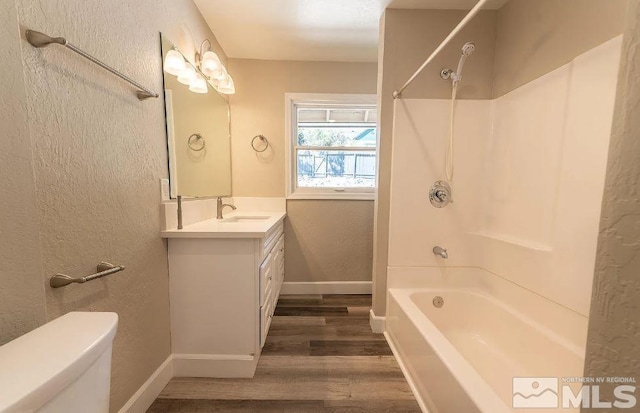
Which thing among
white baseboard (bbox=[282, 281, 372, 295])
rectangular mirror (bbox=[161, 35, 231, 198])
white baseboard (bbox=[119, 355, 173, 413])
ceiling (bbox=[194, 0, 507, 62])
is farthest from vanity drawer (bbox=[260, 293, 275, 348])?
ceiling (bbox=[194, 0, 507, 62])

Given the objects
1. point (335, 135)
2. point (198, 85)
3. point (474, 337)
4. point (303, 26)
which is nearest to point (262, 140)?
point (335, 135)

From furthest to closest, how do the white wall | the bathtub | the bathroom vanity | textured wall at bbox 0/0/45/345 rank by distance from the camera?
the bathroom vanity → the white wall → the bathtub → textured wall at bbox 0/0/45/345

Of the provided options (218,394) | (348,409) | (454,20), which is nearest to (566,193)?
(454,20)

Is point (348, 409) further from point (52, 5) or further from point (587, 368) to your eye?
point (52, 5)

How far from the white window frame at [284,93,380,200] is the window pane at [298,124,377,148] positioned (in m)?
0.12

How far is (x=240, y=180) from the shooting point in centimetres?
254

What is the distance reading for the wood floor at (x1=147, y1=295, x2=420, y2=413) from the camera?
4.27 ft

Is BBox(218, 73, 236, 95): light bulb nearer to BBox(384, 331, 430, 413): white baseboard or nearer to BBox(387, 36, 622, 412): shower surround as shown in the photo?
BBox(387, 36, 622, 412): shower surround

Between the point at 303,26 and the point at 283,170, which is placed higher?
the point at 303,26

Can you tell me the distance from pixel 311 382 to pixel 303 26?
2537 millimetres

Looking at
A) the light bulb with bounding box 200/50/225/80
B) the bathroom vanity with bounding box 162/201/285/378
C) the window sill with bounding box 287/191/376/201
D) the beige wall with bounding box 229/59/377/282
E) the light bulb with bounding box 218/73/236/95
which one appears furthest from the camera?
the window sill with bounding box 287/191/376/201

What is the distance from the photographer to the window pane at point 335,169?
2652 mm

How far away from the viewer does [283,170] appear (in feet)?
8.37

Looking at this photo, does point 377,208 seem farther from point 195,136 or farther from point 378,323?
point 195,136
